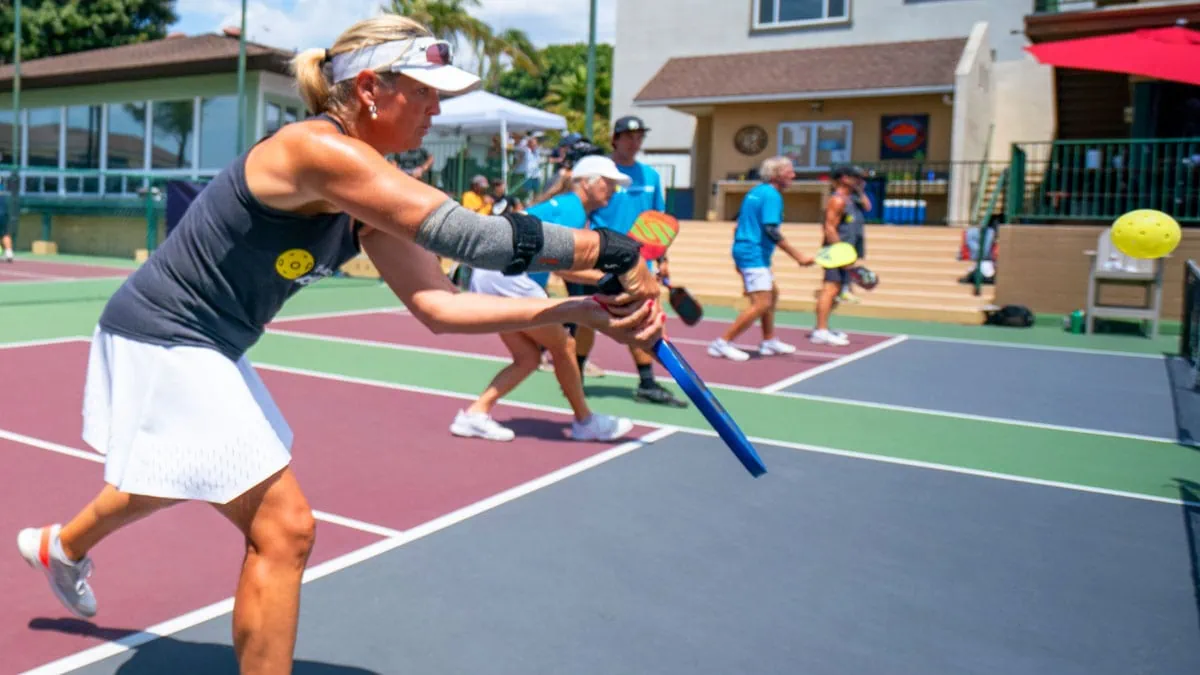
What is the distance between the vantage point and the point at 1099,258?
1502 cm

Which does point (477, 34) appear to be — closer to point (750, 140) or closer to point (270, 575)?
point (750, 140)

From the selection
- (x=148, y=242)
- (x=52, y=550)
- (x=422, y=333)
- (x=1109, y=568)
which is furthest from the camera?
(x=148, y=242)

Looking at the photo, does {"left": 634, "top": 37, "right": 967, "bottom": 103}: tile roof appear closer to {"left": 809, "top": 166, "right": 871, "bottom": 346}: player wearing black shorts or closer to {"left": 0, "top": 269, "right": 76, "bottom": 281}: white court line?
{"left": 809, "top": 166, "right": 871, "bottom": 346}: player wearing black shorts

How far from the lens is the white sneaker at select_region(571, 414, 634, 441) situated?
665 centimetres

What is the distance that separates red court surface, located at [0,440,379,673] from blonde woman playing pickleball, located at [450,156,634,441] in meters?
2.03

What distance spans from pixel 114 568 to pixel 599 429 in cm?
316

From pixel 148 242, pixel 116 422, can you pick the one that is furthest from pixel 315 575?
pixel 148 242

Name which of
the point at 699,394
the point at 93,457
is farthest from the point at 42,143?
the point at 699,394

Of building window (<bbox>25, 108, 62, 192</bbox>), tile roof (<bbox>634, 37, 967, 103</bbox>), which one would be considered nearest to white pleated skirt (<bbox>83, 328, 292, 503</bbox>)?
tile roof (<bbox>634, 37, 967, 103</bbox>)

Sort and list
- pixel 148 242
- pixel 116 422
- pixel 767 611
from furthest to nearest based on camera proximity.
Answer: pixel 148 242
pixel 767 611
pixel 116 422

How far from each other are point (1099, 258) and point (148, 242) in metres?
19.4

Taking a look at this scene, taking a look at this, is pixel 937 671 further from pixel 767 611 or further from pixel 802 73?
pixel 802 73

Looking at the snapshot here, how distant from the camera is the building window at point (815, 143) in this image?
27.0 m

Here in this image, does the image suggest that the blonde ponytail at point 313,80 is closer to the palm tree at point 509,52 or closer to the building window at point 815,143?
the building window at point 815,143
